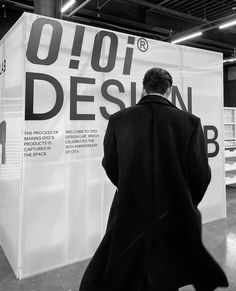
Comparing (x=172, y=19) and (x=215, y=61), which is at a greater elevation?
(x=172, y=19)

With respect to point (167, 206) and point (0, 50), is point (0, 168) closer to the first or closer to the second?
point (0, 50)

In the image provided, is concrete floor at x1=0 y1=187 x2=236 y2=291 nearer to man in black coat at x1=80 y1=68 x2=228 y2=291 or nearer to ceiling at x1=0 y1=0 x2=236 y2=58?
man in black coat at x1=80 y1=68 x2=228 y2=291

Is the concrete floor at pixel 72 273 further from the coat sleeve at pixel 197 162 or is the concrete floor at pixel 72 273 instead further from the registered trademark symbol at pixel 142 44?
the registered trademark symbol at pixel 142 44

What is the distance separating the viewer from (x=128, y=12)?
727cm

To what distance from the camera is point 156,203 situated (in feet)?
4.43

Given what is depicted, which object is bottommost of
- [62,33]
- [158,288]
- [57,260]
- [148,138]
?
[57,260]

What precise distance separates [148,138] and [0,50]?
2.51 metres

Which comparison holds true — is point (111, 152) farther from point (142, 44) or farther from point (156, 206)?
point (142, 44)

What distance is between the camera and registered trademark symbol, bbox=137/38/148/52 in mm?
3074

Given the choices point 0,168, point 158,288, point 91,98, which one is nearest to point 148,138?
point 158,288

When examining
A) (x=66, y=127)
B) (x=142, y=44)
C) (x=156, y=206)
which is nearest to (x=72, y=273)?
(x=66, y=127)

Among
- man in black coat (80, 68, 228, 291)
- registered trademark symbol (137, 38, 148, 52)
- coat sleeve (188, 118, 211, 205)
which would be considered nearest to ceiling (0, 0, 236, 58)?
registered trademark symbol (137, 38, 148, 52)

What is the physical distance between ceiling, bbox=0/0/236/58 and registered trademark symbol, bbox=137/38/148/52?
368 centimetres

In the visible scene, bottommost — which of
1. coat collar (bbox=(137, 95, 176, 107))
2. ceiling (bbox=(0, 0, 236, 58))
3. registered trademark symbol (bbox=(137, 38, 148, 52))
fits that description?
coat collar (bbox=(137, 95, 176, 107))
